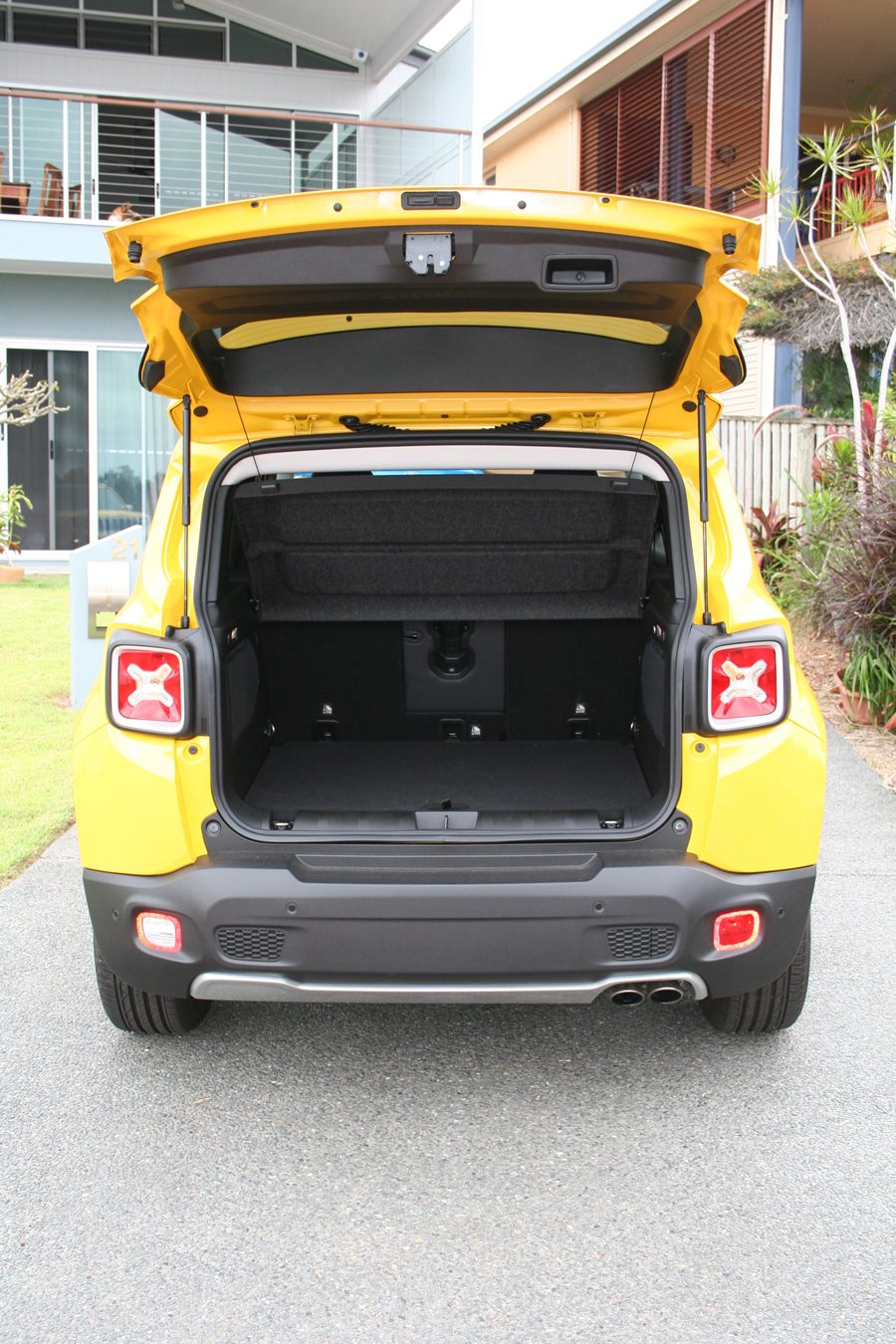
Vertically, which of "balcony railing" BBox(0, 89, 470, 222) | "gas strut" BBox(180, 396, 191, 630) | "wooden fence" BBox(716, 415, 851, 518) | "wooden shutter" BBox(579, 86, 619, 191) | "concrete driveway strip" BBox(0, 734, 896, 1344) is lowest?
"concrete driveway strip" BBox(0, 734, 896, 1344)

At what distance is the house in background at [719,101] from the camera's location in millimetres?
12961

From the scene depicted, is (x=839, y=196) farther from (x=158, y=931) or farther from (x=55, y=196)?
(x=158, y=931)

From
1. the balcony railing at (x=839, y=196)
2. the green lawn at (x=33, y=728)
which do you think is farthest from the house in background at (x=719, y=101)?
the green lawn at (x=33, y=728)

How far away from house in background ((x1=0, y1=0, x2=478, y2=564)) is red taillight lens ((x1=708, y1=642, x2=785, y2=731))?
12544mm

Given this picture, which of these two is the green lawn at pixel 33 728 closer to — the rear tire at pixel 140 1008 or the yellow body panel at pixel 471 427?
the rear tire at pixel 140 1008

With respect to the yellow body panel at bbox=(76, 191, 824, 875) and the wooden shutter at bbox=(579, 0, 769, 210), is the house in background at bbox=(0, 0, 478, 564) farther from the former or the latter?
the yellow body panel at bbox=(76, 191, 824, 875)

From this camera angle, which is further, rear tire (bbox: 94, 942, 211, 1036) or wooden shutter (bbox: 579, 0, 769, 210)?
wooden shutter (bbox: 579, 0, 769, 210)

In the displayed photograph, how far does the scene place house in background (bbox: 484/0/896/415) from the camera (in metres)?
13.0

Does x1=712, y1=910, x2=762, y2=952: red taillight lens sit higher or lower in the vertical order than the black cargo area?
lower

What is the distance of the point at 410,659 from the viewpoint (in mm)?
4094

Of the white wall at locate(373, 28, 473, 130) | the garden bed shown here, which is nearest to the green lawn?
the garden bed

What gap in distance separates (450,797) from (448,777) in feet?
0.80

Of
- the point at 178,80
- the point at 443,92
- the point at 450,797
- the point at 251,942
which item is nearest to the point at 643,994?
the point at 251,942

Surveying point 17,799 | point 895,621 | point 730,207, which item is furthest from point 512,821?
point 730,207
